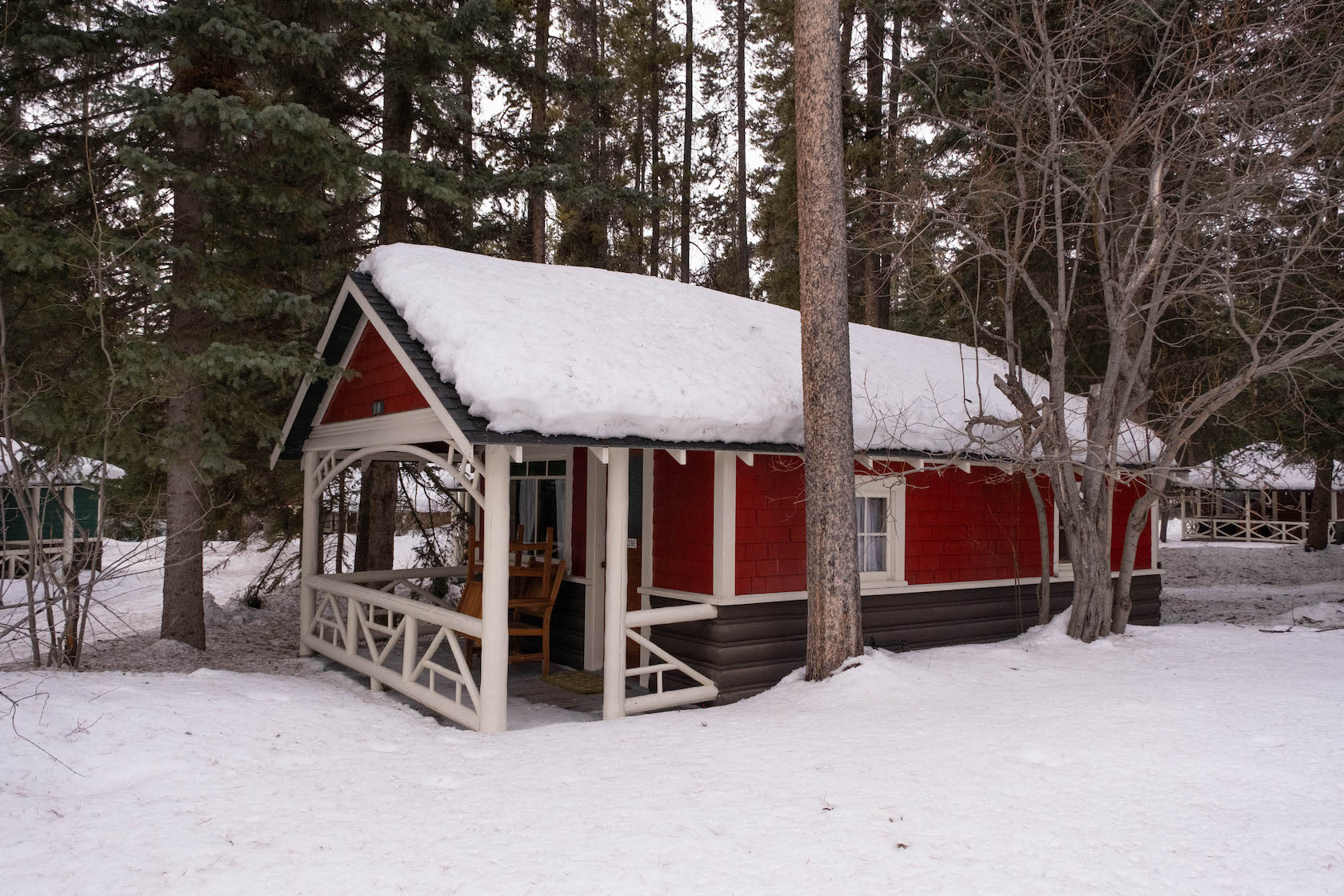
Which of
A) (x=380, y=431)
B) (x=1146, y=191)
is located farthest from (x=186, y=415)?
(x=1146, y=191)

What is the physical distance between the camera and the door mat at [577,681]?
8.48m

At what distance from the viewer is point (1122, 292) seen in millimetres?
8969

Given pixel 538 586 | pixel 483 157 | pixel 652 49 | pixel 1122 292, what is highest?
pixel 652 49

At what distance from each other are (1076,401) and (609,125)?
11.6 meters

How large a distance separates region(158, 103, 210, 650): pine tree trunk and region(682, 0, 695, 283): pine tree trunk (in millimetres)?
13118

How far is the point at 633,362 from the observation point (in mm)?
7582

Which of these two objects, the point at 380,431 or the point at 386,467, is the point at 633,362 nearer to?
the point at 380,431

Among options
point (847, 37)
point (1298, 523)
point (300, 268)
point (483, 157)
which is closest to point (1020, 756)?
point (300, 268)

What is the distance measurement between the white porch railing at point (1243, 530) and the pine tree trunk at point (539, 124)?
81.3 ft

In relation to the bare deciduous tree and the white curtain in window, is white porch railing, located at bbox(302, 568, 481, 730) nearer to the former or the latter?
the white curtain in window

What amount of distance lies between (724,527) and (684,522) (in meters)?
0.58

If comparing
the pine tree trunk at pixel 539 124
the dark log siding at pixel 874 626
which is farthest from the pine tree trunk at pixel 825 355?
the pine tree trunk at pixel 539 124

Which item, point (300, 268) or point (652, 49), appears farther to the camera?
point (652, 49)

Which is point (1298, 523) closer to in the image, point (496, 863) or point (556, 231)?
point (556, 231)
